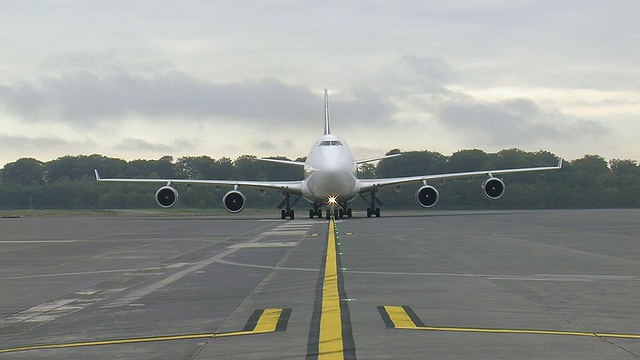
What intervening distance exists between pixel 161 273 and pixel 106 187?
2998 inches

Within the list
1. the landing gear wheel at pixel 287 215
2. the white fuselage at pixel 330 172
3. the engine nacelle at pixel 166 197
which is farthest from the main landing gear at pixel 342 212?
the engine nacelle at pixel 166 197

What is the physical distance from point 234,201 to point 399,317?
47.2 metres

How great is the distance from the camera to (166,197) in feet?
188

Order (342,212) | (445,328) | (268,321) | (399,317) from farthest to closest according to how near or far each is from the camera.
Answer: (342,212) → (399,317) → (268,321) → (445,328)

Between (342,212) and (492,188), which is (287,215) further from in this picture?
(492,188)

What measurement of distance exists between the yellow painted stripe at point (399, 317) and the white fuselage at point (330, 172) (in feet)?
126

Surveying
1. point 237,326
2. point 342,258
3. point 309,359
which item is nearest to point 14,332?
point 237,326

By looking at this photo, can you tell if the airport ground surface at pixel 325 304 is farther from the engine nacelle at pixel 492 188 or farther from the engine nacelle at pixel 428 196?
the engine nacelle at pixel 492 188

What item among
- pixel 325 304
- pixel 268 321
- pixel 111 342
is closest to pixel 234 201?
pixel 325 304

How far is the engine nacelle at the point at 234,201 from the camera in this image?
5631 cm

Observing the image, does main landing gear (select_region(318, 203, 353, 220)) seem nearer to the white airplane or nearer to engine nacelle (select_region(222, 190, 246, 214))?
the white airplane

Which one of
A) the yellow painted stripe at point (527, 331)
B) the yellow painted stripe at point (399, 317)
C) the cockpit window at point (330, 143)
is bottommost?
the yellow painted stripe at point (527, 331)

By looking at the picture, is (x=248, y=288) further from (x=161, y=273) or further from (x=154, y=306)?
(x=161, y=273)

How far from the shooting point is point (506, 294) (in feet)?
39.7
